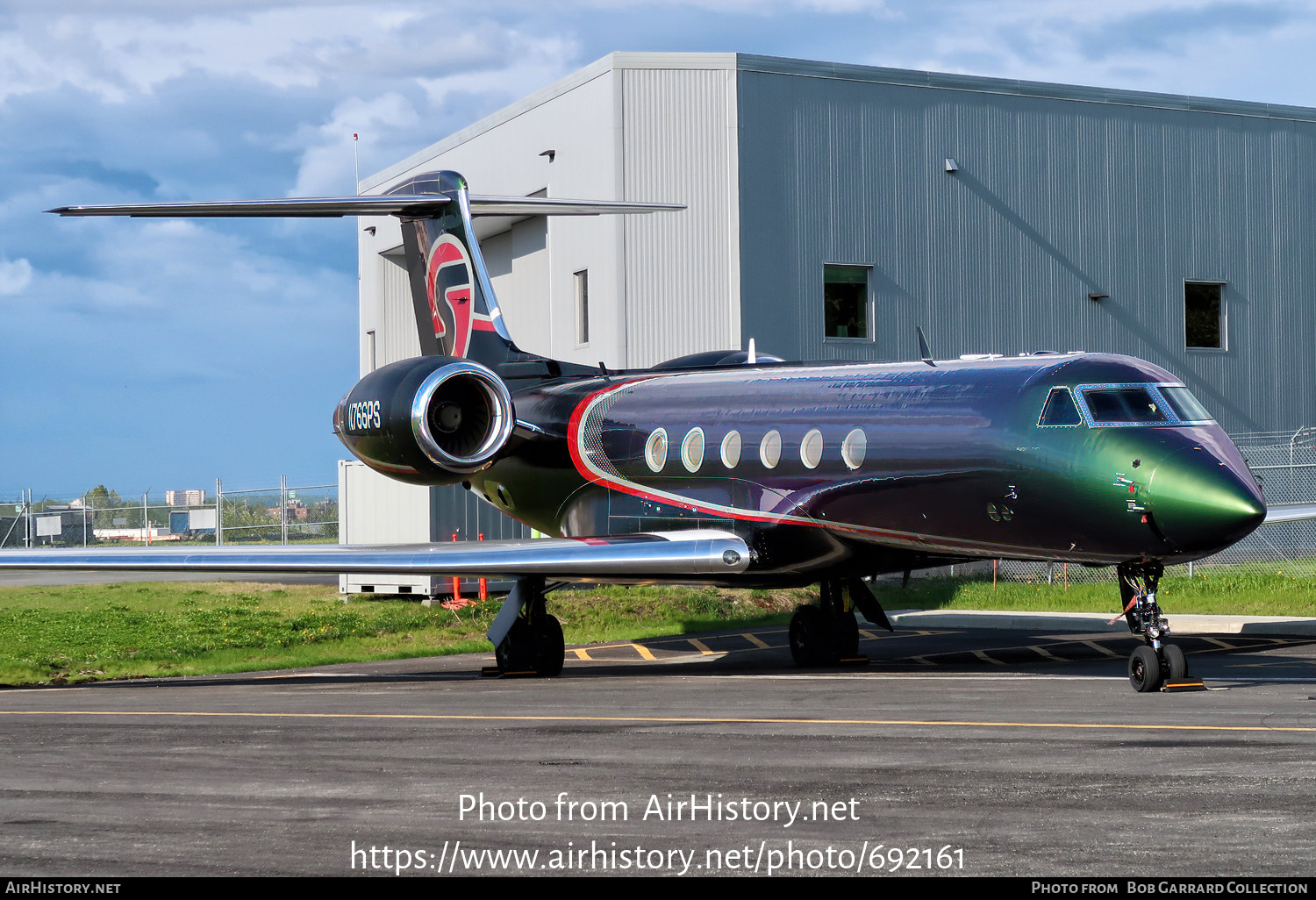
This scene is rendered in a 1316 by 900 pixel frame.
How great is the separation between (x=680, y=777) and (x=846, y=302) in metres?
23.5

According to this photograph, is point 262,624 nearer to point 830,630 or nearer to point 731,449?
point 830,630

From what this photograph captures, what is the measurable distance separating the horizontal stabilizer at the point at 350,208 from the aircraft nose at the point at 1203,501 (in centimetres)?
1088

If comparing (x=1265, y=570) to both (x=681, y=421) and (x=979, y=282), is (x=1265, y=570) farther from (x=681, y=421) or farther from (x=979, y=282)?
(x=681, y=421)

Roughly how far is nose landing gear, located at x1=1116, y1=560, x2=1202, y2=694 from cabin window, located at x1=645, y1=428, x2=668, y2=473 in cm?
565

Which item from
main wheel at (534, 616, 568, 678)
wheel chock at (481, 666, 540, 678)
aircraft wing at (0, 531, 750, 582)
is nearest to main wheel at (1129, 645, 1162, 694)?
aircraft wing at (0, 531, 750, 582)

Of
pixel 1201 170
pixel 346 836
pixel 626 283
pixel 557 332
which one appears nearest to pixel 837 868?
pixel 346 836

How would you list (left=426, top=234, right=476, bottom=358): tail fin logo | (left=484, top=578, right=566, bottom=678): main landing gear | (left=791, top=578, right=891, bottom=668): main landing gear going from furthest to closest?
(left=426, top=234, right=476, bottom=358): tail fin logo, (left=791, top=578, right=891, bottom=668): main landing gear, (left=484, top=578, right=566, bottom=678): main landing gear

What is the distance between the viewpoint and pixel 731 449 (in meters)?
16.0

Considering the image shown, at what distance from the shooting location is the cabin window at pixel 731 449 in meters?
16.0

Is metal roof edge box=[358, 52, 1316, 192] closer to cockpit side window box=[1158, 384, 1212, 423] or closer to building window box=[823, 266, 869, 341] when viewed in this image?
building window box=[823, 266, 869, 341]

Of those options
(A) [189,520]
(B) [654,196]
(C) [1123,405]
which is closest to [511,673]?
(C) [1123,405]

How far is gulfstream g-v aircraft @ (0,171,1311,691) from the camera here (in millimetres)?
12633

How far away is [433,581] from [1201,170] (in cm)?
2068

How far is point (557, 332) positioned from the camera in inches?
1243
